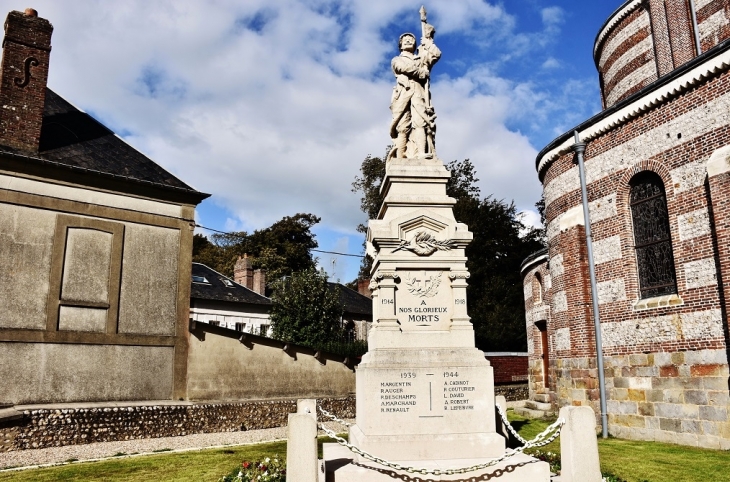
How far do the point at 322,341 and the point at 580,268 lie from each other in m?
17.5

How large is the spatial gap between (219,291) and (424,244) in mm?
24983

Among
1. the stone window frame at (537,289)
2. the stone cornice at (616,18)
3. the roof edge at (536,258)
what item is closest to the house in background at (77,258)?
the roof edge at (536,258)

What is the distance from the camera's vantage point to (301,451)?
5703 mm

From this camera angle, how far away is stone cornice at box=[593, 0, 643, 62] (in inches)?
791

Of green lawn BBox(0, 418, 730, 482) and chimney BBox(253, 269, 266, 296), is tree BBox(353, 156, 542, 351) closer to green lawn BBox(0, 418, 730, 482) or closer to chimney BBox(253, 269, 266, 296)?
chimney BBox(253, 269, 266, 296)

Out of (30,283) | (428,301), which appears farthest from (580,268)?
(30,283)

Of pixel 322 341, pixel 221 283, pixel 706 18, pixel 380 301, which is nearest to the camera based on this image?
pixel 380 301

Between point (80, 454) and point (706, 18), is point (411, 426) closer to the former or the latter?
point (80, 454)

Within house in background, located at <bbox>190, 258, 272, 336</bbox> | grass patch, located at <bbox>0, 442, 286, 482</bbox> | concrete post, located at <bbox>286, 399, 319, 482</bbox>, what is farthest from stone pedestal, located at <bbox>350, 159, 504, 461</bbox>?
house in background, located at <bbox>190, 258, 272, 336</bbox>

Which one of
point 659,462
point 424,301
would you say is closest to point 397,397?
point 424,301

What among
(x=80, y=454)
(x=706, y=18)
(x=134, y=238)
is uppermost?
(x=706, y=18)

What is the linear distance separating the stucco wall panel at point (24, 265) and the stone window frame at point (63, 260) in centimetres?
16

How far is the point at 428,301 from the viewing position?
26.8ft

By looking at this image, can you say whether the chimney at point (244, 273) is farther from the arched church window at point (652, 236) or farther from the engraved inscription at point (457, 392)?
the engraved inscription at point (457, 392)
